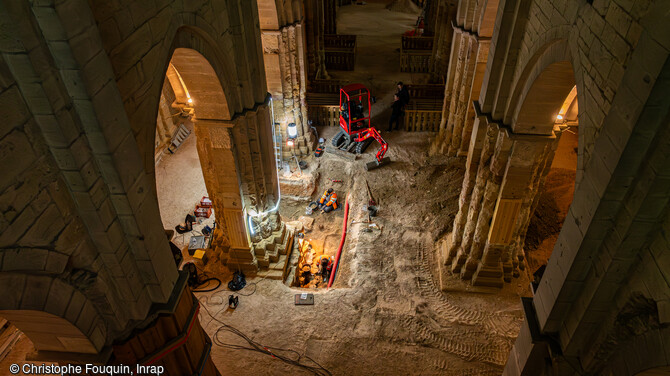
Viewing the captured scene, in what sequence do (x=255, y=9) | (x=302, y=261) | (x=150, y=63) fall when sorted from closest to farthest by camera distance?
(x=150, y=63)
(x=255, y=9)
(x=302, y=261)

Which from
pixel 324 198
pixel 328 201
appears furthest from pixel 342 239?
pixel 324 198

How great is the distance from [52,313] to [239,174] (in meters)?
4.45

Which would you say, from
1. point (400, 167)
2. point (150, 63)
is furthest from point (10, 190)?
point (400, 167)

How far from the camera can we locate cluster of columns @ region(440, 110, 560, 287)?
242 inches

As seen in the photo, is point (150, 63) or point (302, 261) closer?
point (150, 63)

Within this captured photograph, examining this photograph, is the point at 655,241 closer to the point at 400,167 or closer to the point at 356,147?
the point at 400,167

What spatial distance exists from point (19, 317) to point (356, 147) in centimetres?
997

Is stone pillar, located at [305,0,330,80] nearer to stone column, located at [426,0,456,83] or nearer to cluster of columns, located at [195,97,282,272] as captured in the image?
stone column, located at [426,0,456,83]

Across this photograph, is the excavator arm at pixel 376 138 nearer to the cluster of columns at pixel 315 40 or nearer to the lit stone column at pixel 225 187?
the cluster of columns at pixel 315 40

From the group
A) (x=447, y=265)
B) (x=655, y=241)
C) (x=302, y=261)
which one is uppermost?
(x=655, y=241)

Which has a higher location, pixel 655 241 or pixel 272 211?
pixel 655 241

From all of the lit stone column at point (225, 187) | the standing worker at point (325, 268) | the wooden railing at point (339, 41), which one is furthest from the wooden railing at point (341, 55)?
the lit stone column at point (225, 187)

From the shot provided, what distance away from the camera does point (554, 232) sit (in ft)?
31.0

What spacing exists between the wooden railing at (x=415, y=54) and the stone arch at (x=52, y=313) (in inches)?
625
